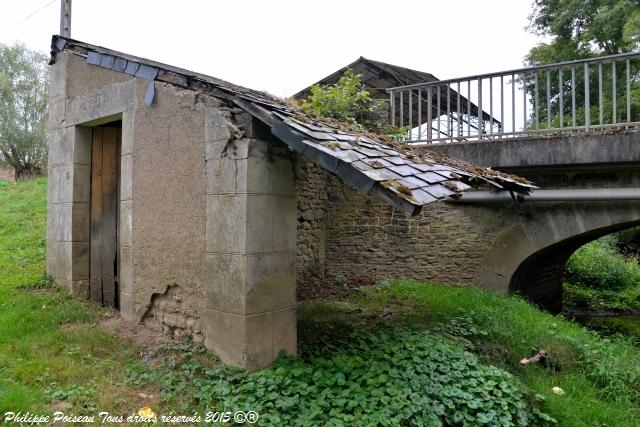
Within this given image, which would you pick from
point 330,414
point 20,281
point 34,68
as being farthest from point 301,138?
point 34,68

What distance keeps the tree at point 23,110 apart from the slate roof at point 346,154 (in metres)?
16.7

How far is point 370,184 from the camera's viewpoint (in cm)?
330

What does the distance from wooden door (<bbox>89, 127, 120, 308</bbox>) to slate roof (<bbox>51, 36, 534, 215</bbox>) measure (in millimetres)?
1181

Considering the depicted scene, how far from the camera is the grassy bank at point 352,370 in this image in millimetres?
3430

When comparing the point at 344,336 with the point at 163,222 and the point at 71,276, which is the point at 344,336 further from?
the point at 71,276

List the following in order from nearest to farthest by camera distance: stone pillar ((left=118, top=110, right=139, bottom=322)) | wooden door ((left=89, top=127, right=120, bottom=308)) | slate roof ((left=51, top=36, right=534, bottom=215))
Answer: slate roof ((left=51, top=36, right=534, bottom=215))
stone pillar ((left=118, top=110, right=139, bottom=322))
wooden door ((left=89, top=127, right=120, bottom=308))

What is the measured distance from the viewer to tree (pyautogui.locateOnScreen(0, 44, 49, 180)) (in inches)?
746

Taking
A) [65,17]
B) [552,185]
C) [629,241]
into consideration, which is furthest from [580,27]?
[65,17]

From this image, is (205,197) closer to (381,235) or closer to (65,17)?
(381,235)

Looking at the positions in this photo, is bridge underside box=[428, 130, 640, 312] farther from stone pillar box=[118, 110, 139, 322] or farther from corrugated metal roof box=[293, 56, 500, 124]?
corrugated metal roof box=[293, 56, 500, 124]

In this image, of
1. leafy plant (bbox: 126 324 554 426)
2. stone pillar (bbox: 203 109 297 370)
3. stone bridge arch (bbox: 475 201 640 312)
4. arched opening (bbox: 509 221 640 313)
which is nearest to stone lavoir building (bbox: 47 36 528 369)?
stone pillar (bbox: 203 109 297 370)

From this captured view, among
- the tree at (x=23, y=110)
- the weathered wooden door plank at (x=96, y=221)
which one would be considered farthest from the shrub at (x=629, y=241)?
the tree at (x=23, y=110)

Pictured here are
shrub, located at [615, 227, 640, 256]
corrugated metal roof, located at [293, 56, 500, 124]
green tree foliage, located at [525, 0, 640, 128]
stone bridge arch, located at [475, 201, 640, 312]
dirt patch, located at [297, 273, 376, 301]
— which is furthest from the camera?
shrub, located at [615, 227, 640, 256]

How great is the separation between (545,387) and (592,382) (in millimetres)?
730
